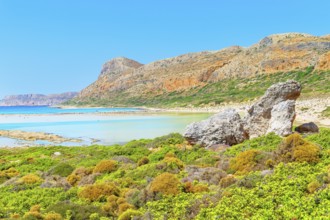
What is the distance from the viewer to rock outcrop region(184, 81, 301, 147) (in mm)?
26672

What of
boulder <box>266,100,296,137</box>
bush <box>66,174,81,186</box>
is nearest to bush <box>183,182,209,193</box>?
bush <box>66,174,81,186</box>

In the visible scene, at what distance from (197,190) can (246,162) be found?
13.2 ft

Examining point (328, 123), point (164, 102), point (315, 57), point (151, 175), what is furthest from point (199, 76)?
point (151, 175)

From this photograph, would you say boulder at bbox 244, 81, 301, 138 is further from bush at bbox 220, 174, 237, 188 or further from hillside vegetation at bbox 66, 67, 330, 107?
hillside vegetation at bbox 66, 67, 330, 107

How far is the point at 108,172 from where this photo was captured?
68.1ft

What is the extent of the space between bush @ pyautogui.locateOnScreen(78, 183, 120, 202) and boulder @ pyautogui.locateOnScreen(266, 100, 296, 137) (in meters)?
15.4

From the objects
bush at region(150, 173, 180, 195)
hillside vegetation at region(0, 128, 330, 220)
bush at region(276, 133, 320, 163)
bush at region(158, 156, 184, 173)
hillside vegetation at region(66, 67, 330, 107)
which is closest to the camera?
hillside vegetation at region(0, 128, 330, 220)

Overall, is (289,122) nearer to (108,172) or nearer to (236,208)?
(108,172)

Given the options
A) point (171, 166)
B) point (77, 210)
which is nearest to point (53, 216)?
point (77, 210)

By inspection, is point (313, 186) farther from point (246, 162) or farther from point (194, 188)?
point (246, 162)

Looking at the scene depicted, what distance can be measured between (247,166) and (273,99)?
45.2 feet

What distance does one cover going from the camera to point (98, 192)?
14.6 metres

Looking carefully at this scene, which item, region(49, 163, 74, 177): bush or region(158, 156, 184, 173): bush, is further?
region(49, 163, 74, 177): bush

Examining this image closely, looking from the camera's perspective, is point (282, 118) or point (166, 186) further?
point (282, 118)
